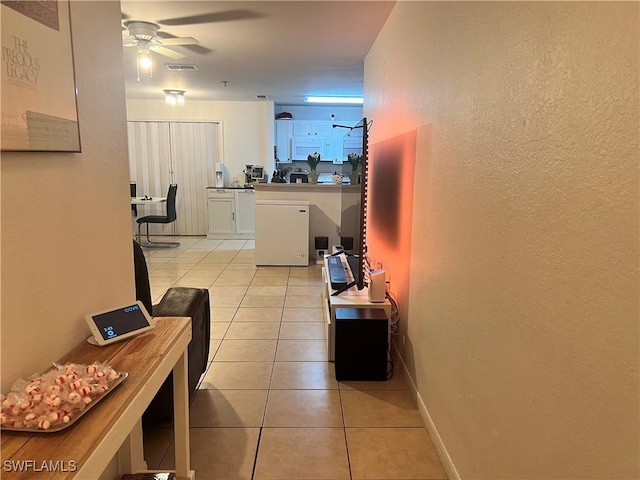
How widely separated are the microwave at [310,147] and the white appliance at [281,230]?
2676 mm

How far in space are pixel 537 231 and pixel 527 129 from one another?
0.29 m

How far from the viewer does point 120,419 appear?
968mm

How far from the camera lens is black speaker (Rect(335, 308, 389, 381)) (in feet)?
8.46

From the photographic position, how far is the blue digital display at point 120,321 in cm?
130

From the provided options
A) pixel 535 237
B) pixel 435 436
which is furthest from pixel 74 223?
pixel 435 436

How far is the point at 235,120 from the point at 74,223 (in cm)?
667

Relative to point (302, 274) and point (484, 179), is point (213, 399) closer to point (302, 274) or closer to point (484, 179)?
point (484, 179)

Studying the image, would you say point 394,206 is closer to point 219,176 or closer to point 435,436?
point 435,436

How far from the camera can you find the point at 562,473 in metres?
1.01

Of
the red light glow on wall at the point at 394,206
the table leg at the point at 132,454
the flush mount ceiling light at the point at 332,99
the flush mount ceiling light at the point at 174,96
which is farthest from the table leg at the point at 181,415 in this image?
the flush mount ceiling light at the point at 332,99

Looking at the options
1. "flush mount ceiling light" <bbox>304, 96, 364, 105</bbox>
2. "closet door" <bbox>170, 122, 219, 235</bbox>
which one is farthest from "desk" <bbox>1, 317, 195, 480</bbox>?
"closet door" <bbox>170, 122, 219, 235</bbox>

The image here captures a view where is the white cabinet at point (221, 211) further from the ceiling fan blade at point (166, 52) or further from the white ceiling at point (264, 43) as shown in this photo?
the ceiling fan blade at point (166, 52)

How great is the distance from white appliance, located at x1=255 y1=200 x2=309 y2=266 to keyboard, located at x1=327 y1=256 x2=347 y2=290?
1546 mm

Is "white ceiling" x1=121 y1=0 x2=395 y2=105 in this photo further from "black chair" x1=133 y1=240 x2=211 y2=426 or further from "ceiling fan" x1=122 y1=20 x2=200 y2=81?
"black chair" x1=133 y1=240 x2=211 y2=426
